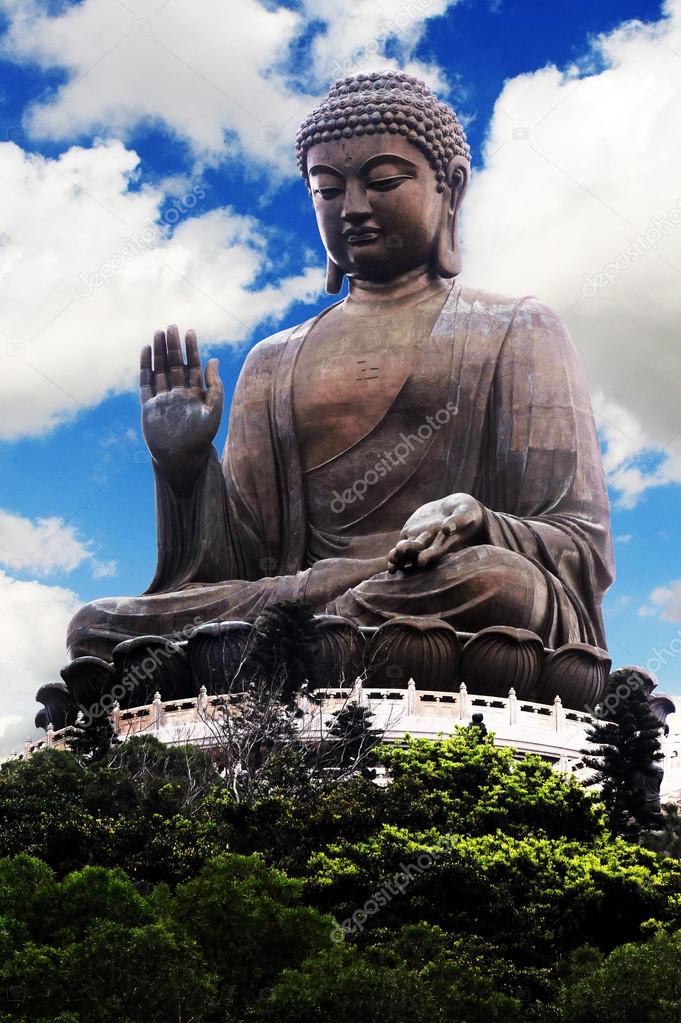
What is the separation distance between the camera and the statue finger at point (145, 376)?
1947 cm

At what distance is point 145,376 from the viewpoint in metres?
19.5

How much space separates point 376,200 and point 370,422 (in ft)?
7.09

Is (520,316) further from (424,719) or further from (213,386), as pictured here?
(424,719)

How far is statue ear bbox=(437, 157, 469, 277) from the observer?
20.3 metres

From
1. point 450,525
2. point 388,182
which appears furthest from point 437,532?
point 388,182

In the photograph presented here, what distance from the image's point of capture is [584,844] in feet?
39.6

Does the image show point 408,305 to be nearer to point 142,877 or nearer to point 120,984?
point 142,877

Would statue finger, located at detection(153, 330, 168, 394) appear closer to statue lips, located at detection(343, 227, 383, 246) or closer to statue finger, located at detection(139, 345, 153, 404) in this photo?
statue finger, located at detection(139, 345, 153, 404)

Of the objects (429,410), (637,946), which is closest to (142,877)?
(637,946)

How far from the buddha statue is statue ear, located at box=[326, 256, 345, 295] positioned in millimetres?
43

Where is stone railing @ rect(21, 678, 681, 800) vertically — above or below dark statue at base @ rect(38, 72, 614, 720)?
below

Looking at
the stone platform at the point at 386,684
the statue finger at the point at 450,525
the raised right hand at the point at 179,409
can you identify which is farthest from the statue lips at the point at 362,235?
the stone platform at the point at 386,684

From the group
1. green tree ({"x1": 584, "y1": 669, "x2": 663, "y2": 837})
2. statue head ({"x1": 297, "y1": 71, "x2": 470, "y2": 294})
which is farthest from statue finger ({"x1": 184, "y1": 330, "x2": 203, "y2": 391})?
green tree ({"x1": 584, "y1": 669, "x2": 663, "y2": 837})

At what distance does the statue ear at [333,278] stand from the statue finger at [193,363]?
186cm
